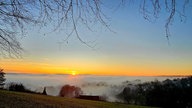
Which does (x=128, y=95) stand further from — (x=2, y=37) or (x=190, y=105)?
(x=2, y=37)

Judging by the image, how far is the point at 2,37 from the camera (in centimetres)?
1169

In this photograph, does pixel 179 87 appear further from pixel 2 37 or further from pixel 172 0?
pixel 172 0

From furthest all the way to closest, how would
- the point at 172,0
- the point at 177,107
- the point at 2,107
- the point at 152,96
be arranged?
1. the point at 152,96
2. the point at 177,107
3. the point at 2,107
4. the point at 172,0

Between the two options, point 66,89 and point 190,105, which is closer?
point 190,105

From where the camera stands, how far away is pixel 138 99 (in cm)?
11381

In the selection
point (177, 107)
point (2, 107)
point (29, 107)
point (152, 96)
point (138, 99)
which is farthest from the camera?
point (138, 99)

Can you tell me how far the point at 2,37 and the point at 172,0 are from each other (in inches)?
322

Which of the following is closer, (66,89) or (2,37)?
(2,37)

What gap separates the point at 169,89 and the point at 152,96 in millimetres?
4645

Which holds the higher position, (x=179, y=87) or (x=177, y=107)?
(x=179, y=87)

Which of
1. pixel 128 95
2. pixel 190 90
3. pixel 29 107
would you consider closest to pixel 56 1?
pixel 29 107

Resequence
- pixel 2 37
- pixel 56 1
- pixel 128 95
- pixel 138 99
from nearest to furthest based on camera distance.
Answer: pixel 56 1 → pixel 2 37 → pixel 138 99 → pixel 128 95

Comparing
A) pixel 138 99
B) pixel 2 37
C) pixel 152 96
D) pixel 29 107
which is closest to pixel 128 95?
pixel 138 99

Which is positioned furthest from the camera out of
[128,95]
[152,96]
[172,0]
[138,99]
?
[128,95]
